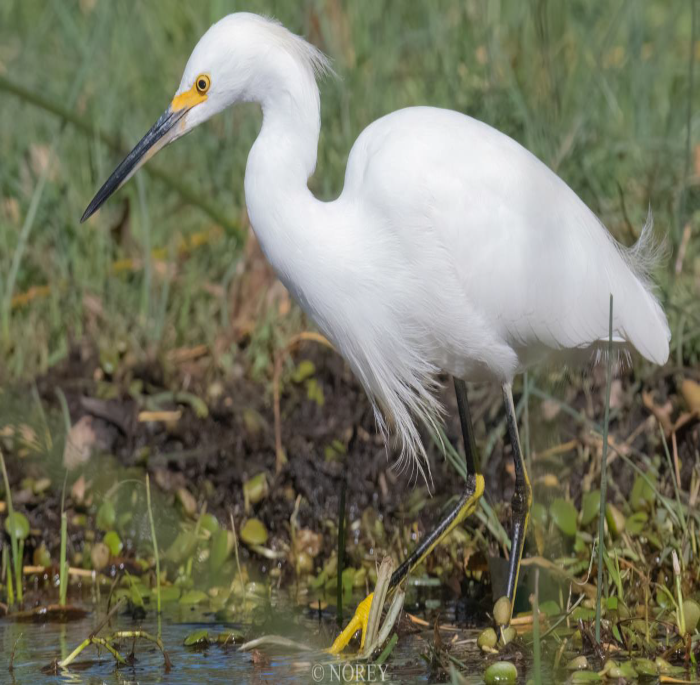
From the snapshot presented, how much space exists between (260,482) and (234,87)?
1.29m

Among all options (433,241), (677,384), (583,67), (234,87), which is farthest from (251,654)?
(583,67)

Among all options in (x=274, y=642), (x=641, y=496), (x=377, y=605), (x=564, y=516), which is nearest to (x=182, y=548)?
(x=274, y=642)

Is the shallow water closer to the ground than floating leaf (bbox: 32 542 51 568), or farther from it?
closer to the ground

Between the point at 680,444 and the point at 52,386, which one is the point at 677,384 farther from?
the point at 52,386

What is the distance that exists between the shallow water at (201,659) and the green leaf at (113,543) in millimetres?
341

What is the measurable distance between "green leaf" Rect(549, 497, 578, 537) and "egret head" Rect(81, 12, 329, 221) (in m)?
1.30

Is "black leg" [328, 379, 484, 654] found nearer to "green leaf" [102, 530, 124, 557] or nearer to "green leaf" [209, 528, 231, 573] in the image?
"green leaf" [209, 528, 231, 573]

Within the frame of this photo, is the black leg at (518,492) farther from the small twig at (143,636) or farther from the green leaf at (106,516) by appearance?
the green leaf at (106,516)

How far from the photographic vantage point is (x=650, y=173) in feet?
14.7

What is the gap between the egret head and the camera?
2.91 meters

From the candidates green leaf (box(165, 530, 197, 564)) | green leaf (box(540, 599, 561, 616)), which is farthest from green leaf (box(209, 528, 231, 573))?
green leaf (box(540, 599, 561, 616))

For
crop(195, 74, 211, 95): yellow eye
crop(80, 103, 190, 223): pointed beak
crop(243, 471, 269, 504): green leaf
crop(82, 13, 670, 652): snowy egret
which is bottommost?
crop(243, 471, 269, 504): green leaf

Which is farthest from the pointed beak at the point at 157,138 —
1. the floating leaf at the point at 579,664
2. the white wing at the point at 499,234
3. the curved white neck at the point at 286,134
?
the floating leaf at the point at 579,664

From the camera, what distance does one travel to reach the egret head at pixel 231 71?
2.91 meters
